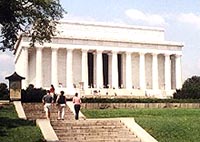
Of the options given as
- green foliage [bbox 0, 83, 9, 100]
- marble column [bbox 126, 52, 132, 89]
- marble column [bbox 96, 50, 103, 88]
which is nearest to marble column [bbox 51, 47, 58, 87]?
marble column [bbox 96, 50, 103, 88]

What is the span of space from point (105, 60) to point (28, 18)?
182ft

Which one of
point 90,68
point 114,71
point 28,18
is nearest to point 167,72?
point 114,71

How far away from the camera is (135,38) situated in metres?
83.8

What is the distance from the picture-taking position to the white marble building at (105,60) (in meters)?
77.6

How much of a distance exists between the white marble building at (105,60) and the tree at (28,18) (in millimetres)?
42025

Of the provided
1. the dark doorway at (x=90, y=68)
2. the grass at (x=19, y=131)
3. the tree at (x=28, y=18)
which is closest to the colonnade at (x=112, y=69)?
the dark doorway at (x=90, y=68)

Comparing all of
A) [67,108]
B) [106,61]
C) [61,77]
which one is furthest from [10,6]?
[106,61]

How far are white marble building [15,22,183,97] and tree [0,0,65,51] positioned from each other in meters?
42.0

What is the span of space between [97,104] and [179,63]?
46.8 m

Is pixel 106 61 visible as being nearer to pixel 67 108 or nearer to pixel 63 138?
pixel 67 108

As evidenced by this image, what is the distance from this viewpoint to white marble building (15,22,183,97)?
77.6m

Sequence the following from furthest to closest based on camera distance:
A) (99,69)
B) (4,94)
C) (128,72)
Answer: (128,72), (99,69), (4,94)

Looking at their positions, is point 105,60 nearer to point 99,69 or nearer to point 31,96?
point 99,69

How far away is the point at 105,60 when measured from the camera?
3351 inches
